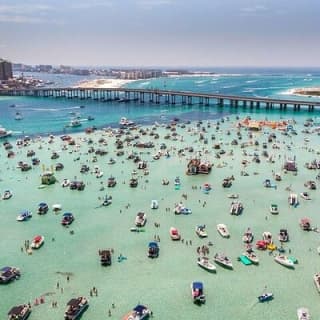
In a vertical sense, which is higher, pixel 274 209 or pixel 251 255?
pixel 274 209

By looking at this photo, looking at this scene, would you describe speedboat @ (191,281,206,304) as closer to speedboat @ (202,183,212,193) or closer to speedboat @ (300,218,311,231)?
speedboat @ (300,218,311,231)

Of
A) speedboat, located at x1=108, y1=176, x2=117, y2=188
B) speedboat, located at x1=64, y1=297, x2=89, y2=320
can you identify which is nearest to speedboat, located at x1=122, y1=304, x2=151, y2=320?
speedboat, located at x1=64, y1=297, x2=89, y2=320

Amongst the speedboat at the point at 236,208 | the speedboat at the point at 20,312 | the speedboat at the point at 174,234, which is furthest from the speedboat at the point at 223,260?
the speedboat at the point at 20,312

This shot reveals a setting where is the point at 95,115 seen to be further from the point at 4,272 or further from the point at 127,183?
the point at 4,272

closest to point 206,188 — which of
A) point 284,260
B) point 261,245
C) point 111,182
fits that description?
point 111,182

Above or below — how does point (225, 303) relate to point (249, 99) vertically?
below

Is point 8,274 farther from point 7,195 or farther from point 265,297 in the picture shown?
point 7,195

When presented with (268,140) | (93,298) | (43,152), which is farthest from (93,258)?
(268,140)
